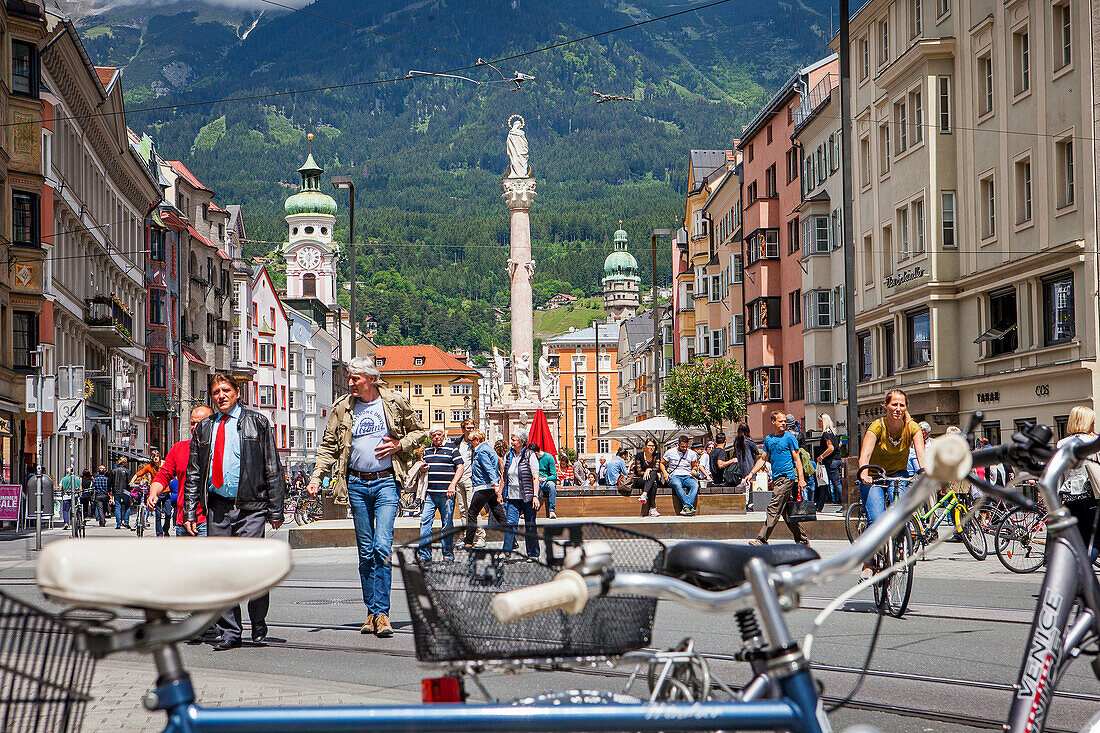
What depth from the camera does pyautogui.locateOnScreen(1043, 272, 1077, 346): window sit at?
30703 mm

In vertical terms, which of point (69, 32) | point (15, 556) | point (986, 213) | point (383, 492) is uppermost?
point (69, 32)

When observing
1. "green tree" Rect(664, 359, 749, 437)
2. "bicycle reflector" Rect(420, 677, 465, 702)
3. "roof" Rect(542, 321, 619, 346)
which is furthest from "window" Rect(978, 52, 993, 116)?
"roof" Rect(542, 321, 619, 346)

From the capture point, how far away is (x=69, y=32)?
43.0 meters

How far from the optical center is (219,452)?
983cm

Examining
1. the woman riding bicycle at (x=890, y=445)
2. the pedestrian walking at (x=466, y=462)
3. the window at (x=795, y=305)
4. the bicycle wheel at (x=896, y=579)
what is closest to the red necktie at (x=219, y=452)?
the bicycle wheel at (x=896, y=579)

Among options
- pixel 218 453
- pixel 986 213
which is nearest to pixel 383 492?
pixel 218 453

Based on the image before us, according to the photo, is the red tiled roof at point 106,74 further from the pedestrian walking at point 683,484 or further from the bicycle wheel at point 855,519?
the bicycle wheel at point 855,519

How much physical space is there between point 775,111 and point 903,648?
A: 51.3 metres

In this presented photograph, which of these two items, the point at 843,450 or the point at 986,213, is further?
the point at 843,450

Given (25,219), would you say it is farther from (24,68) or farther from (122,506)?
→ (122,506)

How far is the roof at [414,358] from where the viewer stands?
17675 cm

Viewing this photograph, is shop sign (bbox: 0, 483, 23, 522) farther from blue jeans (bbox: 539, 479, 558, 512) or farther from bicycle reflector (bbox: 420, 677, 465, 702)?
bicycle reflector (bbox: 420, 677, 465, 702)

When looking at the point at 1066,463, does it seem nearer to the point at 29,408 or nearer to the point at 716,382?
the point at 29,408

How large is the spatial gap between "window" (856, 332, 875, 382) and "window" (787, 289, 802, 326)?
9.21 meters
